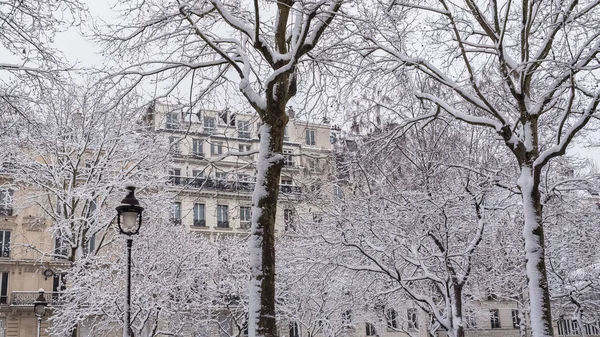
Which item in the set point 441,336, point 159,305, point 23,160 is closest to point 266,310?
point 159,305

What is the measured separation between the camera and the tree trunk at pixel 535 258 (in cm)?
1098

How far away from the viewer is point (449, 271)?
1711 centimetres

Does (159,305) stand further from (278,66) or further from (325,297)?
(278,66)

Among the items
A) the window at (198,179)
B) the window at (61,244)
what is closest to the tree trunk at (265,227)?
the window at (198,179)

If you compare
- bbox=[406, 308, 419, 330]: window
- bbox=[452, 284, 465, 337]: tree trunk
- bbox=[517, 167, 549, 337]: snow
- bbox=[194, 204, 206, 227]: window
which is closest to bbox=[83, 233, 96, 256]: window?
bbox=[194, 204, 206, 227]: window

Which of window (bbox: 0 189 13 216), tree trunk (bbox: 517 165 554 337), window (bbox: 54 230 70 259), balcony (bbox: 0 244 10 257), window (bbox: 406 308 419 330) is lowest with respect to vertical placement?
window (bbox: 406 308 419 330)

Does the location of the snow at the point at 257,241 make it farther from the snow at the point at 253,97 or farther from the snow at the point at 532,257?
the snow at the point at 532,257

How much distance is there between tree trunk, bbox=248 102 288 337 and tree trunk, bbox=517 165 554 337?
446 centimetres

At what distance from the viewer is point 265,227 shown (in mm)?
10367

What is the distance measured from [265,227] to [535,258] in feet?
15.5

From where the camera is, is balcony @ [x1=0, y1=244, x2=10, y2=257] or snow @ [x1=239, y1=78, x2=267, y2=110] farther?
balcony @ [x1=0, y1=244, x2=10, y2=257]

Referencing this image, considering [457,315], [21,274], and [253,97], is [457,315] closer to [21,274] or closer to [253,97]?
[253,97]

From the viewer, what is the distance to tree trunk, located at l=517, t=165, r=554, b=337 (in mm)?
10977

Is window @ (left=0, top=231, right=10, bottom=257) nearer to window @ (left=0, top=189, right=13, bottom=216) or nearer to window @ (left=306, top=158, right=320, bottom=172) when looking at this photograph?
window @ (left=0, top=189, right=13, bottom=216)
